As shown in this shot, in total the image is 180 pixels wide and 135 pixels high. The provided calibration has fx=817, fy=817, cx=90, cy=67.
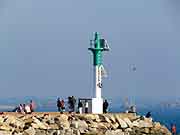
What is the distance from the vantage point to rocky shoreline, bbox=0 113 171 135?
47.8 metres

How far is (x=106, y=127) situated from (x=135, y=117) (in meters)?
3.29

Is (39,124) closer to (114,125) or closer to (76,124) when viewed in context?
(76,124)

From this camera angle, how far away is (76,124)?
161 ft

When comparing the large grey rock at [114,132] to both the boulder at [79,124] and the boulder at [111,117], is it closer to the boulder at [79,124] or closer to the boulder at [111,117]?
the boulder at [111,117]

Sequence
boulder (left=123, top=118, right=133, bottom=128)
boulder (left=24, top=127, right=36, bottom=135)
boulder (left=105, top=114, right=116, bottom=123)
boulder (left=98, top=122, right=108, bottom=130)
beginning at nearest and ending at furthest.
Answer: boulder (left=24, top=127, right=36, bottom=135), boulder (left=98, top=122, right=108, bottom=130), boulder (left=105, top=114, right=116, bottom=123), boulder (left=123, top=118, right=133, bottom=128)

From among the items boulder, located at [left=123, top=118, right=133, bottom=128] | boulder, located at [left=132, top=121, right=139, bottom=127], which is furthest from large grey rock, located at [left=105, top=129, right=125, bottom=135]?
boulder, located at [left=132, top=121, right=139, bottom=127]

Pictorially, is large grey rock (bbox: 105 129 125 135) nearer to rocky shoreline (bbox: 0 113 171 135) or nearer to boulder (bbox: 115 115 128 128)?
rocky shoreline (bbox: 0 113 171 135)

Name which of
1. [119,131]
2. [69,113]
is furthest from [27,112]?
[119,131]

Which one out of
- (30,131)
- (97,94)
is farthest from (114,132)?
(30,131)

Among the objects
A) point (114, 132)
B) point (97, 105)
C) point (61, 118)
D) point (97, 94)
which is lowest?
point (114, 132)

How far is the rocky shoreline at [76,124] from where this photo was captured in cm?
4784

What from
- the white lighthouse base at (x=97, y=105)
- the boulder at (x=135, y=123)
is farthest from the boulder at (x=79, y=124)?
the white lighthouse base at (x=97, y=105)

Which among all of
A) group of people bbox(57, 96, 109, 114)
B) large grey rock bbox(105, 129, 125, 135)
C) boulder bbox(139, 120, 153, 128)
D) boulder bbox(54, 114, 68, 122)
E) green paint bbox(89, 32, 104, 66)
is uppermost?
green paint bbox(89, 32, 104, 66)

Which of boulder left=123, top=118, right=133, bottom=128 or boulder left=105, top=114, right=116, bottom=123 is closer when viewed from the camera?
boulder left=105, top=114, right=116, bottom=123
